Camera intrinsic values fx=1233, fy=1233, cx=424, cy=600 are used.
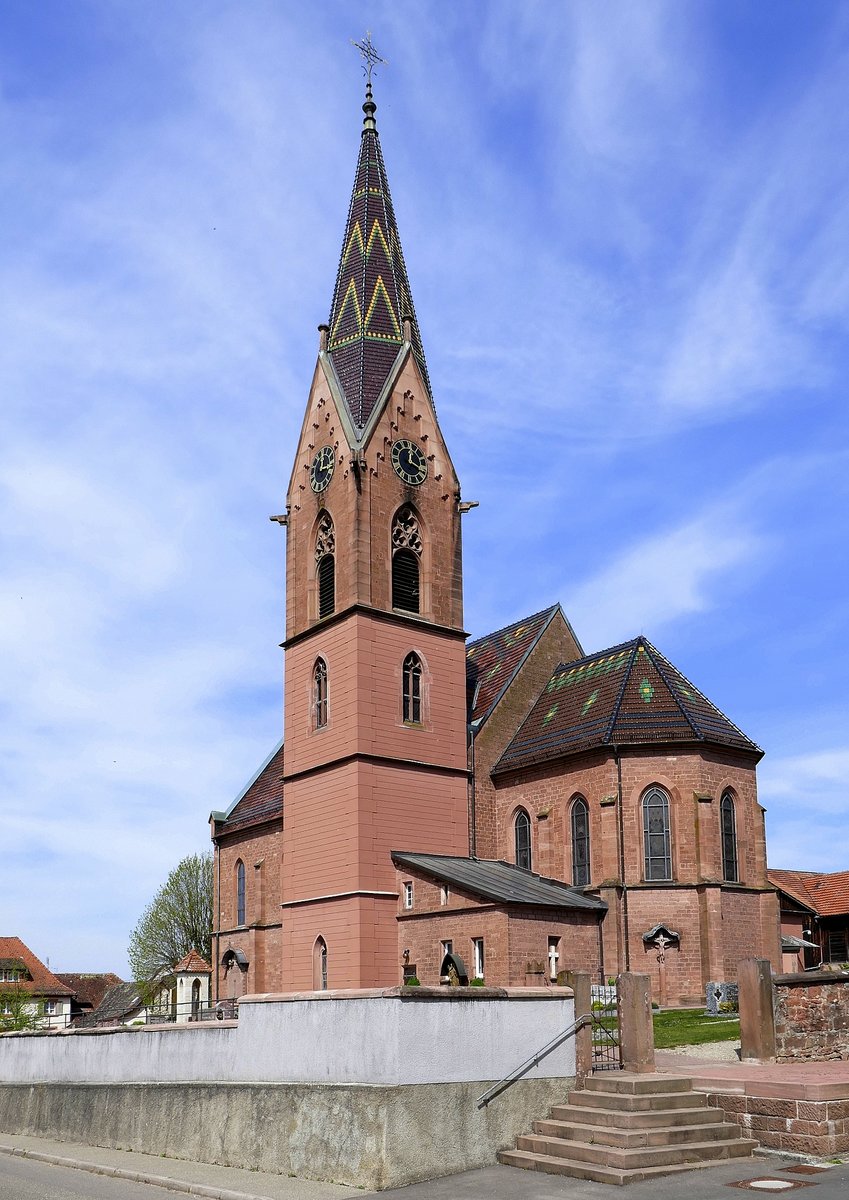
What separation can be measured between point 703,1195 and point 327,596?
1107 inches

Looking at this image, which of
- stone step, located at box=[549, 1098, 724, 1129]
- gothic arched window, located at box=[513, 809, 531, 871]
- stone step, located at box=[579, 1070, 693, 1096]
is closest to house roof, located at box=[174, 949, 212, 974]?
gothic arched window, located at box=[513, 809, 531, 871]

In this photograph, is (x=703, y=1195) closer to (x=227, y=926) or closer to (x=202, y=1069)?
(x=202, y=1069)

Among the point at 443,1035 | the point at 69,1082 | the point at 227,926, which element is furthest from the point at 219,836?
the point at 443,1035

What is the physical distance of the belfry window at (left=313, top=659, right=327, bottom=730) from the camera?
3859cm

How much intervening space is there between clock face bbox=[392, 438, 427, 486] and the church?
0.30ft

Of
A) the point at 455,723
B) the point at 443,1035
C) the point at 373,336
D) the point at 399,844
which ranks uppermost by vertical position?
the point at 373,336

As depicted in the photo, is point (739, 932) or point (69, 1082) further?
point (739, 932)

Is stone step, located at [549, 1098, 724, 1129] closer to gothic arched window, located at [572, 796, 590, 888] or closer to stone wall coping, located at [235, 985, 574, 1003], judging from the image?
stone wall coping, located at [235, 985, 574, 1003]

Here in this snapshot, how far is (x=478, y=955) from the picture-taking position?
32375 millimetres

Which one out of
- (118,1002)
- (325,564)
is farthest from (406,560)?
(118,1002)

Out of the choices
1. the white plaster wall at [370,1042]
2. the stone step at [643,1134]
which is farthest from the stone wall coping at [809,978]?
the white plaster wall at [370,1042]

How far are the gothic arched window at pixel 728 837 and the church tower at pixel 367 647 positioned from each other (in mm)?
7887

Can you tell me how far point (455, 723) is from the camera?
1551 inches

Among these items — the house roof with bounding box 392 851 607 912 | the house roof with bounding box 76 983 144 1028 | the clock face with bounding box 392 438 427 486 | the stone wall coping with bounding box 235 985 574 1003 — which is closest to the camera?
the stone wall coping with bounding box 235 985 574 1003
